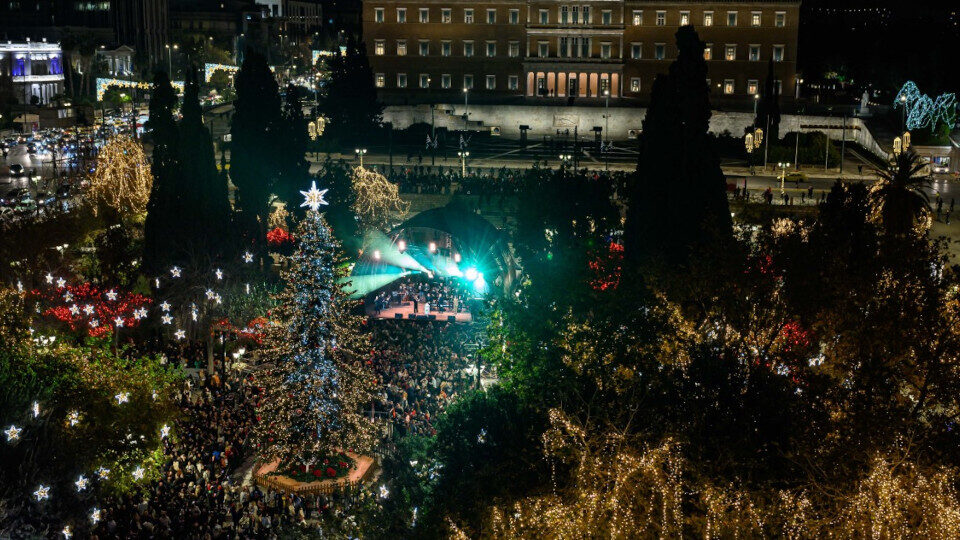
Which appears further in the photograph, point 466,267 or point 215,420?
point 466,267

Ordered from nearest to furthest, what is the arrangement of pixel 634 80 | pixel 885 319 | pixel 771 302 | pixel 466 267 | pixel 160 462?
pixel 885 319
pixel 771 302
pixel 160 462
pixel 466 267
pixel 634 80

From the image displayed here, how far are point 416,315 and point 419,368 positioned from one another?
20.5 ft

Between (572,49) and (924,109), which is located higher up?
(572,49)

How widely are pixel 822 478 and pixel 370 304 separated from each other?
21.7m

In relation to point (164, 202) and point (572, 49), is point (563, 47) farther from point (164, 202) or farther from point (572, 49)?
point (164, 202)

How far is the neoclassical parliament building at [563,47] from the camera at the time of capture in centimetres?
7938

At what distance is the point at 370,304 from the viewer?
35.9 metres

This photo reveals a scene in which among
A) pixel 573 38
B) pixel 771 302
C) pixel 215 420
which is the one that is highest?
pixel 573 38

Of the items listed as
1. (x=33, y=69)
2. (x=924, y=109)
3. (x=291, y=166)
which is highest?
(x=33, y=69)

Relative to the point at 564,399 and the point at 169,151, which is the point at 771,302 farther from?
the point at 169,151

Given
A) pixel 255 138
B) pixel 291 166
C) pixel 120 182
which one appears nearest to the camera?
pixel 255 138

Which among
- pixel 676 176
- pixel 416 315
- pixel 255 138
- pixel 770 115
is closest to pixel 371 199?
pixel 255 138

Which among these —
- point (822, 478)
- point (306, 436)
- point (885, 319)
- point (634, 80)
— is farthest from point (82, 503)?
point (634, 80)

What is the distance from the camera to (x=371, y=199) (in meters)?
42.0
